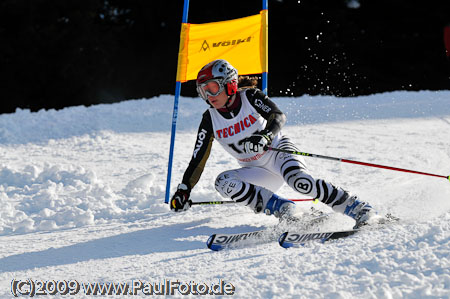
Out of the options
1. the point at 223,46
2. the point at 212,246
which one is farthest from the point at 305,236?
the point at 223,46

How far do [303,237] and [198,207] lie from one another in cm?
167

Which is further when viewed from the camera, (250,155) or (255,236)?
(250,155)

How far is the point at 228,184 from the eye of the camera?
388 centimetres

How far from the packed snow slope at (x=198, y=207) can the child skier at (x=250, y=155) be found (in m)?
0.30

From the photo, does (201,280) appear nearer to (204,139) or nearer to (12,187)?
(204,139)

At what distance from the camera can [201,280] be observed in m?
2.82

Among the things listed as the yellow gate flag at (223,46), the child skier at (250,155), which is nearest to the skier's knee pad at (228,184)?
the child skier at (250,155)

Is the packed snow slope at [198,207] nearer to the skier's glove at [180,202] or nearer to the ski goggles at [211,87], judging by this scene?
the skier's glove at [180,202]

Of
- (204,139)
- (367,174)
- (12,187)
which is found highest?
(204,139)

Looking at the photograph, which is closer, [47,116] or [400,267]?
[400,267]

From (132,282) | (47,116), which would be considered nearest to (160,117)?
(47,116)

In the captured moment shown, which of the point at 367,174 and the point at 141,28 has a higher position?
the point at 141,28

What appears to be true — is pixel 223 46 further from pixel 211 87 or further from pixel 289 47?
pixel 289 47

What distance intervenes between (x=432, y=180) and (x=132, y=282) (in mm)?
3215
